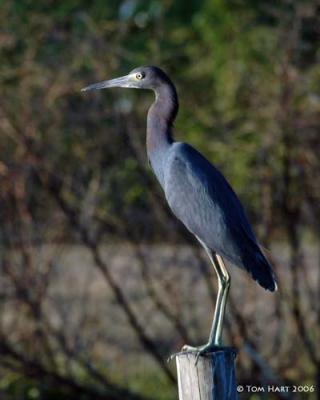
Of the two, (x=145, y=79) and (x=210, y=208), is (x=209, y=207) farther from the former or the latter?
(x=145, y=79)

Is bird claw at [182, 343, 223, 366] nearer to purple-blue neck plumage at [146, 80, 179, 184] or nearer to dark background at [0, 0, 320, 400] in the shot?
purple-blue neck plumage at [146, 80, 179, 184]

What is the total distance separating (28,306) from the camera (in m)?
8.85

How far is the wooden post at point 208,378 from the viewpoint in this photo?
14.9 feet

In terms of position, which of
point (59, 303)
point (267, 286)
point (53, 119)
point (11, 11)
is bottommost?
point (59, 303)

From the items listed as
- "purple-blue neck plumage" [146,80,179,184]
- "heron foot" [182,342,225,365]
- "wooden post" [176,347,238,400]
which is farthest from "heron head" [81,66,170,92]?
"wooden post" [176,347,238,400]

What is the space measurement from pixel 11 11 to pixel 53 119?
0.92m

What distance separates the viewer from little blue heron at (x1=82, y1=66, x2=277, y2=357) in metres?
5.47

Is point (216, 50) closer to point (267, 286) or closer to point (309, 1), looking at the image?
point (309, 1)

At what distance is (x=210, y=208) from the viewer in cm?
557

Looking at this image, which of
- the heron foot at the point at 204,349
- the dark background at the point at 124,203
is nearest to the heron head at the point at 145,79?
the heron foot at the point at 204,349

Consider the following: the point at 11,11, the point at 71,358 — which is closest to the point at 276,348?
the point at 71,358

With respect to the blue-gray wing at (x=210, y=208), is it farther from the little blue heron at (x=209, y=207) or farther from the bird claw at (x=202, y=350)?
the bird claw at (x=202, y=350)

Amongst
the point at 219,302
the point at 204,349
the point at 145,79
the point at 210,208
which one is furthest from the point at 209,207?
the point at 204,349

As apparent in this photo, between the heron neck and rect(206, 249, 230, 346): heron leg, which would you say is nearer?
rect(206, 249, 230, 346): heron leg
